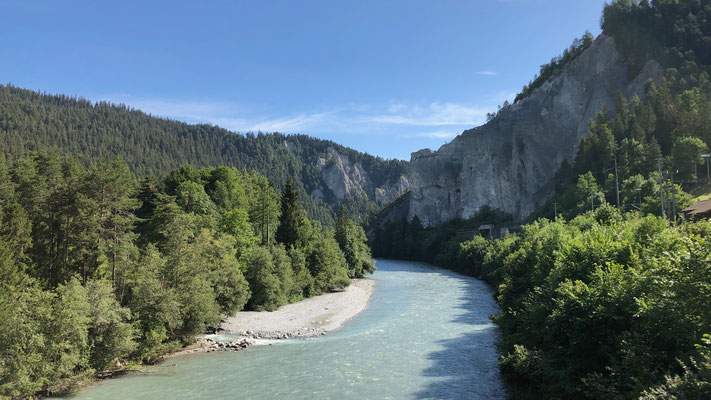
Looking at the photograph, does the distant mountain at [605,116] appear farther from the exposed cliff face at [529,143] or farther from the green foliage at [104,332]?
the green foliage at [104,332]

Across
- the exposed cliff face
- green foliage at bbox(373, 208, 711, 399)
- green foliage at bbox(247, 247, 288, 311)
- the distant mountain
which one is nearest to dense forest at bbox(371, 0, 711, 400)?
green foliage at bbox(373, 208, 711, 399)

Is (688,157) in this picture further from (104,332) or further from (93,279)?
(93,279)

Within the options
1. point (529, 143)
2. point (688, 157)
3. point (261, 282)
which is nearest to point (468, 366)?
point (261, 282)

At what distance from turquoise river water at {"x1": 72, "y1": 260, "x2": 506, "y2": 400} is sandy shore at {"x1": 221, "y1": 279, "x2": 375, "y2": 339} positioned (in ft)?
7.69

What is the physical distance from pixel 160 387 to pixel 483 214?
390ft

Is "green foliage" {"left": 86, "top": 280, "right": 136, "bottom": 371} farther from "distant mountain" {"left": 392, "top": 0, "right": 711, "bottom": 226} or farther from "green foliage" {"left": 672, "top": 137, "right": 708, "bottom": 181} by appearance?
"green foliage" {"left": 672, "top": 137, "right": 708, "bottom": 181}

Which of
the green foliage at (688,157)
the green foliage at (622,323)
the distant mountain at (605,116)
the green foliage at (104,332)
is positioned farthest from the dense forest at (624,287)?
the green foliage at (104,332)

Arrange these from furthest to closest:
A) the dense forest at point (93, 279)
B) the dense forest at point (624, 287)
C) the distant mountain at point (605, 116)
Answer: the distant mountain at point (605, 116) < the dense forest at point (93, 279) < the dense forest at point (624, 287)

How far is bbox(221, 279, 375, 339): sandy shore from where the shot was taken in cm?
3688

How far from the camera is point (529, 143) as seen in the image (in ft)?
370

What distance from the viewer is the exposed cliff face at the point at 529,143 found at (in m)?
98.3

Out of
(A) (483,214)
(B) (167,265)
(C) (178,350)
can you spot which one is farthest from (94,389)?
(A) (483,214)

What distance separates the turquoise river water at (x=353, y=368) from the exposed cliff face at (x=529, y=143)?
78.1 meters

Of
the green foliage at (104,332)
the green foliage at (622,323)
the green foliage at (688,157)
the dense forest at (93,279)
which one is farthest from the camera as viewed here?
the green foliage at (688,157)
